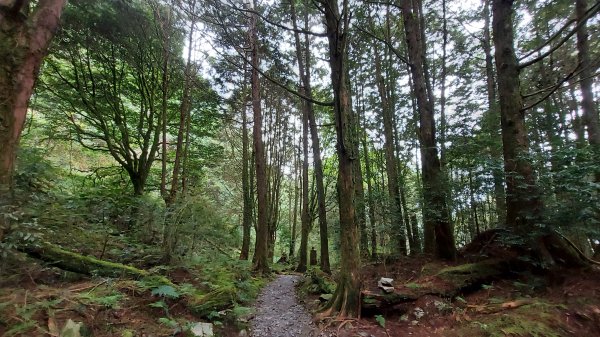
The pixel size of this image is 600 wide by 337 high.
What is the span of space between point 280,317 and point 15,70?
17.2 ft

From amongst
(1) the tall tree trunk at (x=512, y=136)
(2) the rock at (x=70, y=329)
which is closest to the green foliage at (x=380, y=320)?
(1) the tall tree trunk at (x=512, y=136)

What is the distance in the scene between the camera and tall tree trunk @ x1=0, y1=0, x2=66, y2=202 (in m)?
2.73

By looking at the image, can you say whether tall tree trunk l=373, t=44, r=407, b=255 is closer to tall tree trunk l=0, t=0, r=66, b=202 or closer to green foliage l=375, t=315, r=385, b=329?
green foliage l=375, t=315, r=385, b=329

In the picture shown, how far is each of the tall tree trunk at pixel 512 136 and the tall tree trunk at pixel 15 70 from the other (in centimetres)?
662

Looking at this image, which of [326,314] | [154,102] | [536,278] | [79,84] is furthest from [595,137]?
[79,84]

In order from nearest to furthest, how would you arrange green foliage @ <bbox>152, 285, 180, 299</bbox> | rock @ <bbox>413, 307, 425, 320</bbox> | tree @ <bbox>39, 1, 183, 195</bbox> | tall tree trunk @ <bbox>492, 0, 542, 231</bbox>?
green foliage @ <bbox>152, 285, 180, 299</bbox>
rock @ <bbox>413, 307, 425, 320</bbox>
tall tree trunk @ <bbox>492, 0, 542, 231</bbox>
tree @ <bbox>39, 1, 183, 195</bbox>

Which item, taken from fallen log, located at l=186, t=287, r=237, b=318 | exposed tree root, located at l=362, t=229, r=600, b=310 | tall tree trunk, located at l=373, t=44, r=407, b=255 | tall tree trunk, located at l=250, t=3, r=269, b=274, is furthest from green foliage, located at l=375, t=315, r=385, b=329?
tall tree trunk, located at l=250, t=3, r=269, b=274

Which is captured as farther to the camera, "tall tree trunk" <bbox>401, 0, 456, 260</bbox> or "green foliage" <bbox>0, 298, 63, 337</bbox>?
"tall tree trunk" <bbox>401, 0, 456, 260</bbox>

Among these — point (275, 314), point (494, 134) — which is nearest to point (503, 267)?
point (494, 134)

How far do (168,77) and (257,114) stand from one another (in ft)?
10.5

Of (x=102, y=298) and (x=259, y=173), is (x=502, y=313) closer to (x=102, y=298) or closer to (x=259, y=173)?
(x=102, y=298)

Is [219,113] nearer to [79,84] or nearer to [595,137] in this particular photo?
[79,84]

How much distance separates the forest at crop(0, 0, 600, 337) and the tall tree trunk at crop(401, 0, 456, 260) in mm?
46

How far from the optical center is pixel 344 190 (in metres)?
5.07
